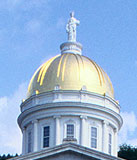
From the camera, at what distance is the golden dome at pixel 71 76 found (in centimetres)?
6231

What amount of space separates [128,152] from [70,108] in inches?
885

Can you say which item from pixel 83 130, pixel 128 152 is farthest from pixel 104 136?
pixel 128 152

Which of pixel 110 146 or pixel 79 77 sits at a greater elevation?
pixel 79 77

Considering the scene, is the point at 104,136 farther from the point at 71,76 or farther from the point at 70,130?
the point at 71,76

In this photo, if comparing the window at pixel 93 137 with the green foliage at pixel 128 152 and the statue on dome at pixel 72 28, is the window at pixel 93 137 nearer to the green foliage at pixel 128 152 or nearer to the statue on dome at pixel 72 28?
the statue on dome at pixel 72 28

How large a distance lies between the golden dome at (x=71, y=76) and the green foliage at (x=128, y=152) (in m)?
17.5

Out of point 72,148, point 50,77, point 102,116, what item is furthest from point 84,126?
point 72,148

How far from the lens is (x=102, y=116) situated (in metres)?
61.9

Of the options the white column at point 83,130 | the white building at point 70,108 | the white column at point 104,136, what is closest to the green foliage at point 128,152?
the white building at point 70,108

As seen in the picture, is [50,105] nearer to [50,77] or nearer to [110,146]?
[50,77]

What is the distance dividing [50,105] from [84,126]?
382 centimetres

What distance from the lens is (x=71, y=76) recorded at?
205 ft

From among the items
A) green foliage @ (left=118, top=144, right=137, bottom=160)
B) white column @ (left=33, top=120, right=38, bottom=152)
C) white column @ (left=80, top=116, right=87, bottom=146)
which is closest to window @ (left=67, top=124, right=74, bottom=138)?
white column @ (left=80, top=116, right=87, bottom=146)

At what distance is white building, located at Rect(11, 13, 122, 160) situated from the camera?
60.8 metres
